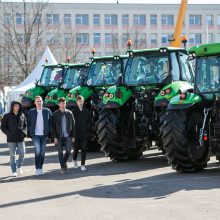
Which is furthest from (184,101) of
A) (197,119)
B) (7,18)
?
(7,18)

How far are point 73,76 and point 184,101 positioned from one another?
8671 mm

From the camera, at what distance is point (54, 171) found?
502 inches

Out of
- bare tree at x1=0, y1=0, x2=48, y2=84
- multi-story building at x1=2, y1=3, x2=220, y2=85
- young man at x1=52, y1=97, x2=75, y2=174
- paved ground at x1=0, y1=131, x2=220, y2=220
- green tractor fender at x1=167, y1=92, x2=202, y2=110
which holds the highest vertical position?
multi-story building at x1=2, y1=3, x2=220, y2=85

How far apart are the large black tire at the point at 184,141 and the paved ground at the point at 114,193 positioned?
0.28 metres

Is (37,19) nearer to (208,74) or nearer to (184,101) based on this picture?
(208,74)

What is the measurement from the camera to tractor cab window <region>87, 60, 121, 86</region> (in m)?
16.4

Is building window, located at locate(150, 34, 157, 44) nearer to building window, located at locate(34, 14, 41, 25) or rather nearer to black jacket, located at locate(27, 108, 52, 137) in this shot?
building window, located at locate(34, 14, 41, 25)

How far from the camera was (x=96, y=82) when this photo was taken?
1680 centimetres

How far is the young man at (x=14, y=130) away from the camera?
12.4 meters

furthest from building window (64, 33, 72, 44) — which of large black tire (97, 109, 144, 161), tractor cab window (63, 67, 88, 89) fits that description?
large black tire (97, 109, 144, 161)

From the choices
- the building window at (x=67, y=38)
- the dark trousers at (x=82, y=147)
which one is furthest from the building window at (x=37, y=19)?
the dark trousers at (x=82, y=147)

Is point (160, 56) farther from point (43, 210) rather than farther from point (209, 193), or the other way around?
point (43, 210)

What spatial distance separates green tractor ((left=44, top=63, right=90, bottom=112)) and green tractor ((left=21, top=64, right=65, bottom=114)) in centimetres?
86

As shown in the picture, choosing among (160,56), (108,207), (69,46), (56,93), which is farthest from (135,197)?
(69,46)
